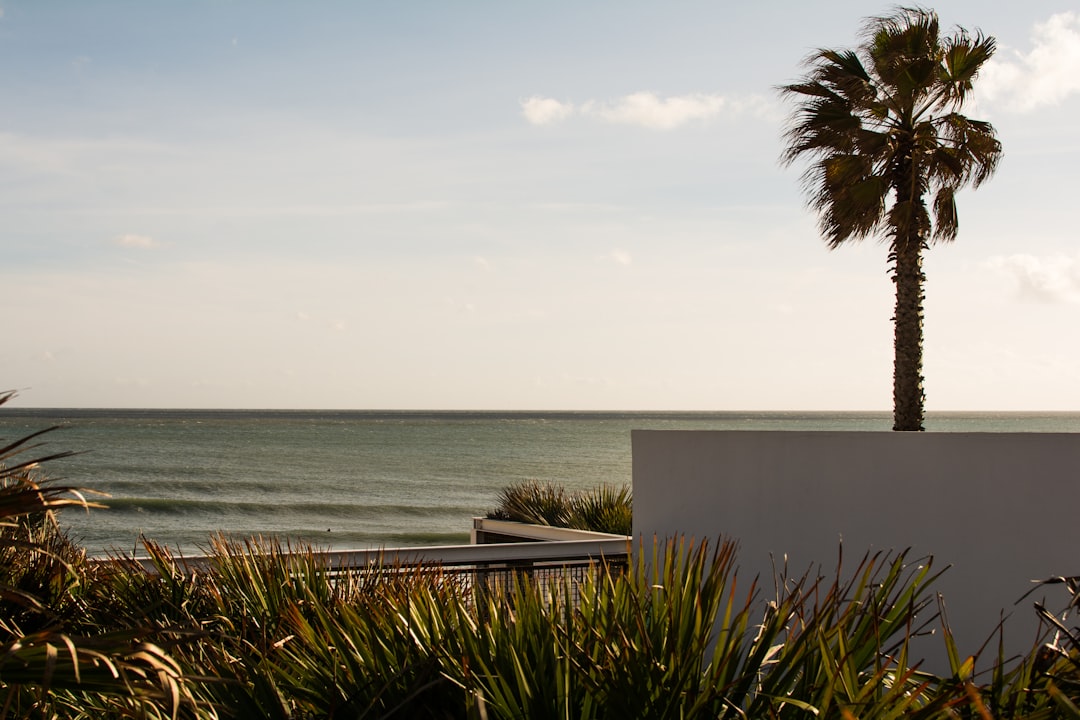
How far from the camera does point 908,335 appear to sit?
1347 centimetres

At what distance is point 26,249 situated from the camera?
33344 millimetres

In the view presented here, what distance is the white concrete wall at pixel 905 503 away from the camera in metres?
8.06

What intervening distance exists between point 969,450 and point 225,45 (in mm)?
12129

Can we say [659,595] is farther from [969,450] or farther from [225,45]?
[225,45]

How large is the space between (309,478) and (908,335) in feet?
157

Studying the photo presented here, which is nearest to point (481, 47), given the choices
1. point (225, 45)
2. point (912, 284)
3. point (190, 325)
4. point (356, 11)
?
point (356, 11)

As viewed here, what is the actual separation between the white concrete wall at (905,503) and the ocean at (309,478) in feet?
47.1

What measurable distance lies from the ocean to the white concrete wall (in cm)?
1436

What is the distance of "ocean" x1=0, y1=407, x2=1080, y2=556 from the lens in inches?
1577

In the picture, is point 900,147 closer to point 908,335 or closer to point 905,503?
point 908,335

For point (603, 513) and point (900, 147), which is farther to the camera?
point (603, 513)

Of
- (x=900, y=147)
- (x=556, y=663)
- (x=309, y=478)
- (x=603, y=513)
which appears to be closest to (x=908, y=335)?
(x=900, y=147)

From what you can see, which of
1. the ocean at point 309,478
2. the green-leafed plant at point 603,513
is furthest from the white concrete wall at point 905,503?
the ocean at point 309,478

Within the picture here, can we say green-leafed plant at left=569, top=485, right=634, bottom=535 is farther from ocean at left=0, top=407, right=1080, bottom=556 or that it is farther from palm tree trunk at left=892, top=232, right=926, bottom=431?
ocean at left=0, top=407, right=1080, bottom=556
